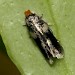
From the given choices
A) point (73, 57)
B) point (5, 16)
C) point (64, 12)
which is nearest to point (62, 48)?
point (73, 57)

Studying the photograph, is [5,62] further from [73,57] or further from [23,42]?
[73,57]

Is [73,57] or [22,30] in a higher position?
[22,30]

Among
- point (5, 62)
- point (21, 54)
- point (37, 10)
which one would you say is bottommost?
point (5, 62)
